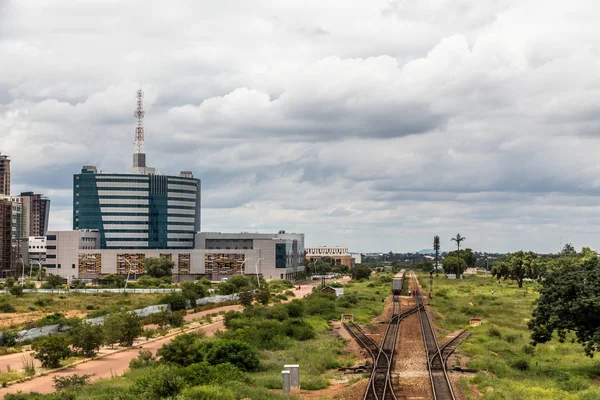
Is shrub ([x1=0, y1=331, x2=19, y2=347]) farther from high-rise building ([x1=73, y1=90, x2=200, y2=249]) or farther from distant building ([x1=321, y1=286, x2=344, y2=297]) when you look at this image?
high-rise building ([x1=73, y1=90, x2=200, y2=249])

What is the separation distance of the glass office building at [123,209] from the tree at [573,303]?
169164 mm

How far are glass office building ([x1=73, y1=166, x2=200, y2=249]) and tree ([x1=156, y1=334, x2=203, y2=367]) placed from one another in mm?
159790

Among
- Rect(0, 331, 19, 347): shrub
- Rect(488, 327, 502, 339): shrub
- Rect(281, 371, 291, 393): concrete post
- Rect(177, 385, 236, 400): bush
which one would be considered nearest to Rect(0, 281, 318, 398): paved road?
Rect(0, 331, 19, 347): shrub

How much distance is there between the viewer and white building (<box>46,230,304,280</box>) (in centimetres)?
18350

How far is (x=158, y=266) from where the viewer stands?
17325cm

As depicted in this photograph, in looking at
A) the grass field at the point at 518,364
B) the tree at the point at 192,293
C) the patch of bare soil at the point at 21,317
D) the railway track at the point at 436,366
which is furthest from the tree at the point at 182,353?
the tree at the point at 192,293

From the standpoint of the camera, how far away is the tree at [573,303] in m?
32.5

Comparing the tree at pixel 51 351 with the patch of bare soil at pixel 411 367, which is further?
the tree at pixel 51 351

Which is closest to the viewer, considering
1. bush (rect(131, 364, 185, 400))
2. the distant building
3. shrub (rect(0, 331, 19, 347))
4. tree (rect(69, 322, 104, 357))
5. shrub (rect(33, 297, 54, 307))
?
bush (rect(131, 364, 185, 400))

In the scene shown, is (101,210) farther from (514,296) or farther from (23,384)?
(23,384)

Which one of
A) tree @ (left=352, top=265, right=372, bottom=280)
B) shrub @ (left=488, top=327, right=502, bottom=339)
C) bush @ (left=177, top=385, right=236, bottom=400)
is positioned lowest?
tree @ (left=352, top=265, right=372, bottom=280)

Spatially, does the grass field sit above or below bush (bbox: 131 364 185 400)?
below

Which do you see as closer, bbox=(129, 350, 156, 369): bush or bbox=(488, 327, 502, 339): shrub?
bbox=(129, 350, 156, 369): bush

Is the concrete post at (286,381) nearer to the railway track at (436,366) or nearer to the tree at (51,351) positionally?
the railway track at (436,366)
